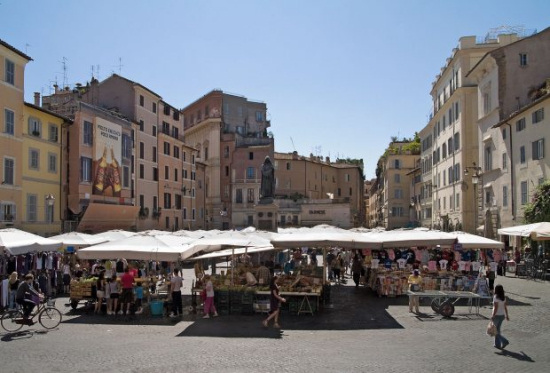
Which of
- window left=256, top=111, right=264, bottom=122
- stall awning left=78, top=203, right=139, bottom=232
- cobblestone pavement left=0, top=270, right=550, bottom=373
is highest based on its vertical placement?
window left=256, top=111, right=264, bottom=122

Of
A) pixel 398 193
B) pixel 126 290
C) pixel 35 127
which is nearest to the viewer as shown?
pixel 126 290

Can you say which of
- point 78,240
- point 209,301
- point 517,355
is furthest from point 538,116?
point 78,240

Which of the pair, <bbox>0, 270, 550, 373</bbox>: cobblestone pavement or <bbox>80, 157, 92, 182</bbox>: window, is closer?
<bbox>0, 270, 550, 373</bbox>: cobblestone pavement

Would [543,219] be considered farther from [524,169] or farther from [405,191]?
[405,191]

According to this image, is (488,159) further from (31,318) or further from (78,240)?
(31,318)

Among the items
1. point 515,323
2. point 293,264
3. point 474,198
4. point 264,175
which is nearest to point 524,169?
point 474,198

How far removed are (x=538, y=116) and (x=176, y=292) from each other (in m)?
25.3

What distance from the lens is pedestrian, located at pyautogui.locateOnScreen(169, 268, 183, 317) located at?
17.7m

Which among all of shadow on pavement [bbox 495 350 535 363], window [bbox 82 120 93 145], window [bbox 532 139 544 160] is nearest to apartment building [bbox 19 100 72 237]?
window [bbox 82 120 93 145]

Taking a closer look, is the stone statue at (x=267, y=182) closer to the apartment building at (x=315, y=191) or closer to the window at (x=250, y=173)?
the apartment building at (x=315, y=191)

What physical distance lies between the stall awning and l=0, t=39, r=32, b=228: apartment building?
722cm

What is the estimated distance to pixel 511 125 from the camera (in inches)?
1455

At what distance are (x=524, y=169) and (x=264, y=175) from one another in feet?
84.6

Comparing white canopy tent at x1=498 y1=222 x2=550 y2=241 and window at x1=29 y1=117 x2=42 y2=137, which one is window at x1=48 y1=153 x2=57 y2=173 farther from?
white canopy tent at x1=498 y1=222 x2=550 y2=241
